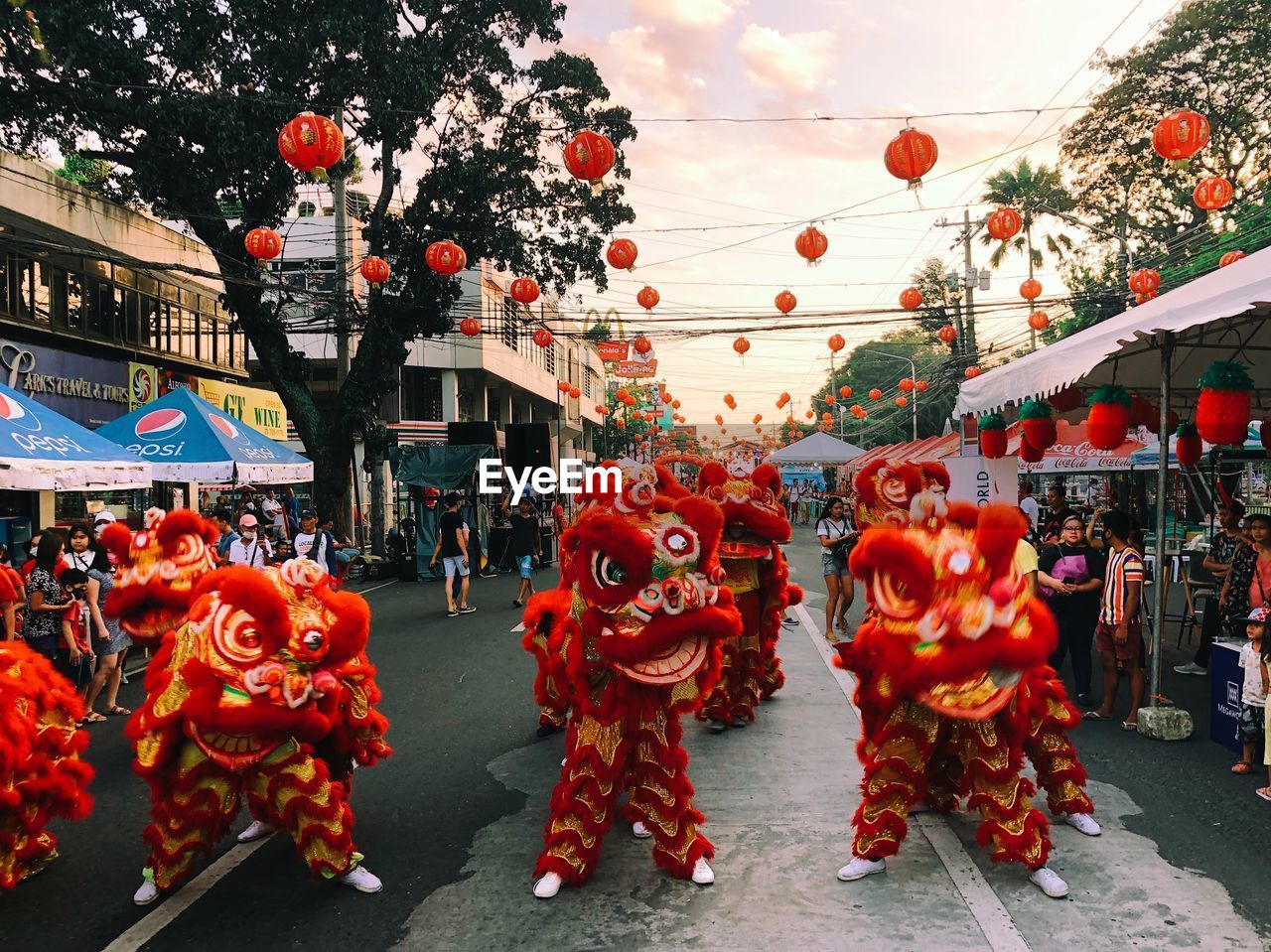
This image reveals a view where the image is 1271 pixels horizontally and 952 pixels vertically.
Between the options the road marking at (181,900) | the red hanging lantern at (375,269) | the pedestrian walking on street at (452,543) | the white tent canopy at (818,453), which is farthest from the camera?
the white tent canopy at (818,453)

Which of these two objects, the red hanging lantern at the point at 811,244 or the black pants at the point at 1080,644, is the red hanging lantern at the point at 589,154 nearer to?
the red hanging lantern at the point at 811,244

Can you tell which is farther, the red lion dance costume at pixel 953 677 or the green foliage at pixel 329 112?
the green foliage at pixel 329 112

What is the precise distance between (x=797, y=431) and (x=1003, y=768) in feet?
249

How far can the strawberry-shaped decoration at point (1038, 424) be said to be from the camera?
28.2 ft

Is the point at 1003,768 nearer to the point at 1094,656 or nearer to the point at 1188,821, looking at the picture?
the point at 1188,821

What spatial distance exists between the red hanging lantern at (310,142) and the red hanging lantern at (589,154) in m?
2.38

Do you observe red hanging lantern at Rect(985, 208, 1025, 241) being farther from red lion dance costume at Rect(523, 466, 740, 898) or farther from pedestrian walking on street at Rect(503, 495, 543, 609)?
red lion dance costume at Rect(523, 466, 740, 898)

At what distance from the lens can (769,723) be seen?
Answer: 657 centimetres

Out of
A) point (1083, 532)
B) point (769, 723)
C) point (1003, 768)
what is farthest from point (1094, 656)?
point (1003, 768)

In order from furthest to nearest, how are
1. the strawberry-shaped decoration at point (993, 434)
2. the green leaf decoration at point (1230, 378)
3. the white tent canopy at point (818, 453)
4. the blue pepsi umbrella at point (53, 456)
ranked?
the white tent canopy at point (818, 453)
the strawberry-shaped decoration at point (993, 434)
the blue pepsi umbrella at point (53, 456)
the green leaf decoration at point (1230, 378)

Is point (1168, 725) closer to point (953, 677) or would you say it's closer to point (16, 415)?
point (953, 677)


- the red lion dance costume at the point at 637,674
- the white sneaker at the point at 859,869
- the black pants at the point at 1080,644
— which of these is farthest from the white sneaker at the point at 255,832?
the black pants at the point at 1080,644

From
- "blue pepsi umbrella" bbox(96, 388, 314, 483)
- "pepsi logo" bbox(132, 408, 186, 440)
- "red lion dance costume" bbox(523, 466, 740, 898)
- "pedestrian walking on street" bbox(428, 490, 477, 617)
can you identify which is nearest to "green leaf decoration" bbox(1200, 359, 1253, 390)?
"red lion dance costume" bbox(523, 466, 740, 898)

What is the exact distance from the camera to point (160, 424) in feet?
39.5
